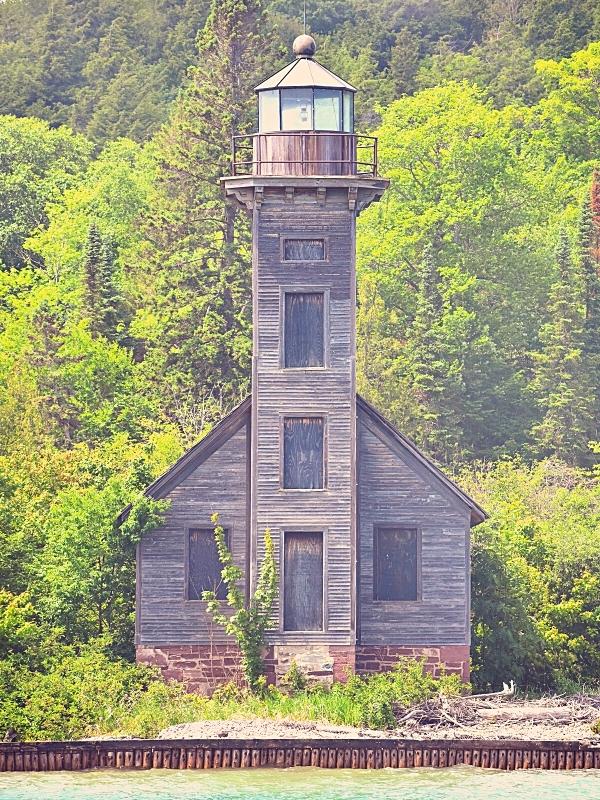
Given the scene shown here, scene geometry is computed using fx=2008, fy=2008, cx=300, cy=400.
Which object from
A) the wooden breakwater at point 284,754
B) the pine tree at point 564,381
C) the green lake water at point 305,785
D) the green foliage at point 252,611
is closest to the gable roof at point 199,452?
the green foliage at point 252,611

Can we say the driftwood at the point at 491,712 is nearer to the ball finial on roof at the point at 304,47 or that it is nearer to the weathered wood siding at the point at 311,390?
the weathered wood siding at the point at 311,390

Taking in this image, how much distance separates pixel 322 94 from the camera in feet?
135

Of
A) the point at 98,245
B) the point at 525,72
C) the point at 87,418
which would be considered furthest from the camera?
the point at 525,72

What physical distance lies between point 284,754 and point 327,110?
1339cm

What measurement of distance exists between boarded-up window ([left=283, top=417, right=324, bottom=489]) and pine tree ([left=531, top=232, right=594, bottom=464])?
87.1 ft

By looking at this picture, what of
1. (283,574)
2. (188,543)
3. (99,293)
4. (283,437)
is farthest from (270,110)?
(99,293)

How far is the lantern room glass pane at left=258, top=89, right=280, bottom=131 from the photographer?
4134cm

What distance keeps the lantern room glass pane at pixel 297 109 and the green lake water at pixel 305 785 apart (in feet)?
43.7

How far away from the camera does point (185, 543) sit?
1603 inches

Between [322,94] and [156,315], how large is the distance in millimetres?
23789

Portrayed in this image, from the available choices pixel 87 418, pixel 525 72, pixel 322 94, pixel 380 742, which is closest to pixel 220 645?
pixel 380 742

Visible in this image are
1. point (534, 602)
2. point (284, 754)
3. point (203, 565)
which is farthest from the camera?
point (534, 602)

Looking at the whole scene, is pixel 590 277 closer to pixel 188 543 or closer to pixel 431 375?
pixel 431 375

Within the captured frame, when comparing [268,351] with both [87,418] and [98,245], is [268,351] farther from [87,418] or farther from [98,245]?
[98,245]
